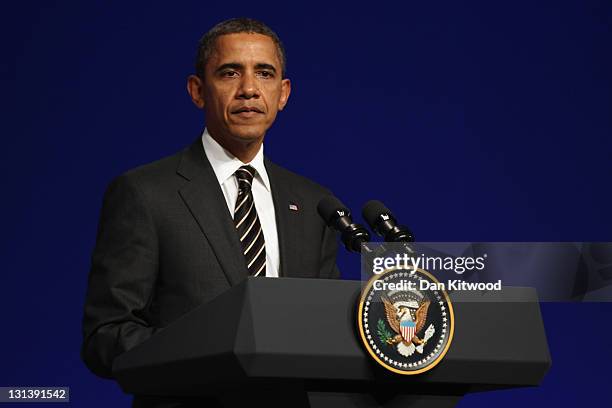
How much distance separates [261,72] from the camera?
206 centimetres

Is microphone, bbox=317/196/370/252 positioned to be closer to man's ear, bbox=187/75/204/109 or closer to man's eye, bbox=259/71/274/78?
man's eye, bbox=259/71/274/78

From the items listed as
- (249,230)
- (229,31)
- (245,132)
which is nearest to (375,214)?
(249,230)

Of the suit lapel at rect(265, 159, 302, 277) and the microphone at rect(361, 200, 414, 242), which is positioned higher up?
the microphone at rect(361, 200, 414, 242)

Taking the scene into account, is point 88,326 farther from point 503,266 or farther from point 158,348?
point 503,266

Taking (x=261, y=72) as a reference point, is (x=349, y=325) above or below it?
below

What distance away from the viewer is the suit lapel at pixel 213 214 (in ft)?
Answer: 6.20

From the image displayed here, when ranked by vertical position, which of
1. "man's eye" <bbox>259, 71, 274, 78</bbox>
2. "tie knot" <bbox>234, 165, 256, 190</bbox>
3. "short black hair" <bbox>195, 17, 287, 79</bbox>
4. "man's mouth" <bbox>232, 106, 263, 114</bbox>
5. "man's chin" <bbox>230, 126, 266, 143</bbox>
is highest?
"short black hair" <bbox>195, 17, 287, 79</bbox>

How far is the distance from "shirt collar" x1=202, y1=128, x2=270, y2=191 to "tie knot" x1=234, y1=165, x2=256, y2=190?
0.01 m

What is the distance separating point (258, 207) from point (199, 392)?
26.0 inches

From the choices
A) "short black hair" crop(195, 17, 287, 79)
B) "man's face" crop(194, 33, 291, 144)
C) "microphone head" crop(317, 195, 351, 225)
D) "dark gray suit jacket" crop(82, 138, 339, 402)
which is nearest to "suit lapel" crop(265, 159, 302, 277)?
"dark gray suit jacket" crop(82, 138, 339, 402)

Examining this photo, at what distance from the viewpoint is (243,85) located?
204 cm

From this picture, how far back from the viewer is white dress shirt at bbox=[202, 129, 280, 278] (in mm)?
2006

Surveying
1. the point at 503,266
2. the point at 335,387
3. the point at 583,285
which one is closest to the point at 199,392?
the point at 335,387

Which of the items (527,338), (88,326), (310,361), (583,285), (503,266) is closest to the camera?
(310,361)
